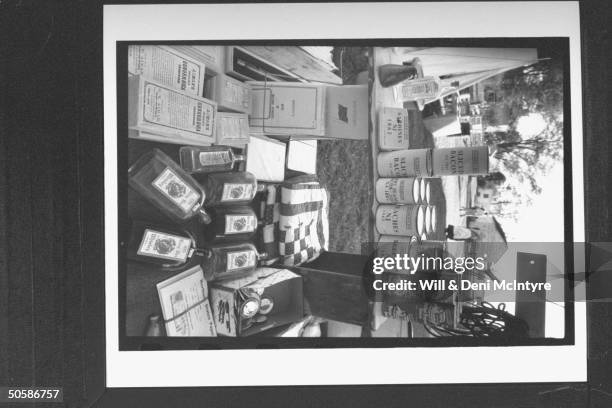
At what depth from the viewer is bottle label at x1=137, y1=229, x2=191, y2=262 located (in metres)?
1.64

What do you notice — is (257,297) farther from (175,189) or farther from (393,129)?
(393,129)

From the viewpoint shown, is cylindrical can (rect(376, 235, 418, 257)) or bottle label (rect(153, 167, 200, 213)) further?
cylindrical can (rect(376, 235, 418, 257))

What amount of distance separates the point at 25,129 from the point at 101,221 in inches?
17.8

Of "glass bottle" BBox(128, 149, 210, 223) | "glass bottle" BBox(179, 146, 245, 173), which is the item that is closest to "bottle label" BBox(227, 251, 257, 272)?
"glass bottle" BBox(128, 149, 210, 223)

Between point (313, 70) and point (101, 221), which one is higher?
point (313, 70)

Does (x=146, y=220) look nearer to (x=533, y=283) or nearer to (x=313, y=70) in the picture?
(x=313, y=70)

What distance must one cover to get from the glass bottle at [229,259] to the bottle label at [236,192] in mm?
179

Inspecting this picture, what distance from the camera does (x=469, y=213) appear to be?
5.50 feet

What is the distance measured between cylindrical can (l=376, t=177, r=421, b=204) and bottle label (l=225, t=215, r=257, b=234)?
500 mm

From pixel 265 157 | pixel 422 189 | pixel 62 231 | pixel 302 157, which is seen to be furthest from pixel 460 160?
pixel 62 231

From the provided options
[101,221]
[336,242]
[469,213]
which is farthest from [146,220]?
[469,213]

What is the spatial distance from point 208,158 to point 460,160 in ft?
3.19

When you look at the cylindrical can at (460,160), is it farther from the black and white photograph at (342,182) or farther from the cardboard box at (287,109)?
the cardboard box at (287,109)

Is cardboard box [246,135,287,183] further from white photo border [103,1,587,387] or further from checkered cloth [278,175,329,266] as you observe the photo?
white photo border [103,1,587,387]
